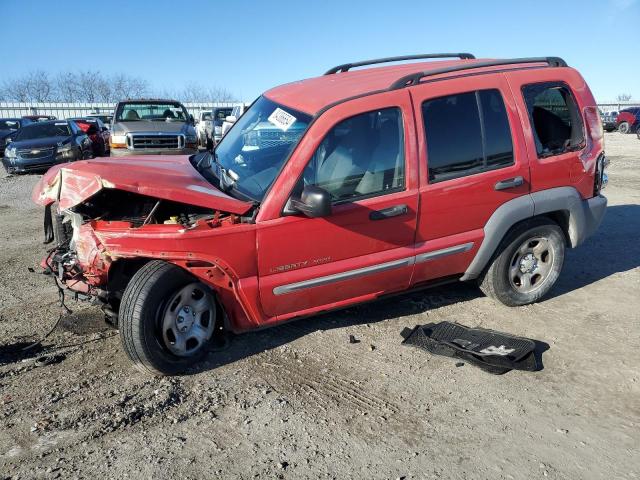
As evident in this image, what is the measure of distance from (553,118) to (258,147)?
257cm

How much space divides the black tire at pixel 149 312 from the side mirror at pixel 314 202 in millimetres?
889

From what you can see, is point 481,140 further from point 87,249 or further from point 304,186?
point 87,249

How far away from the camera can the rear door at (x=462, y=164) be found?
414 centimetres

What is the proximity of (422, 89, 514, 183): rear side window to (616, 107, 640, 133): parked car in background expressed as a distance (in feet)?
90.9

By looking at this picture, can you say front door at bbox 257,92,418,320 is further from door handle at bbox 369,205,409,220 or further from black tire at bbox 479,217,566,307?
black tire at bbox 479,217,566,307

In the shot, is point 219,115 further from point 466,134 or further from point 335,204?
point 335,204

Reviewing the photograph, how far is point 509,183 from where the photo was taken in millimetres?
4406

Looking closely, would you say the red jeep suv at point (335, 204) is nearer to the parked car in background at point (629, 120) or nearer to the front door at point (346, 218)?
the front door at point (346, 218)

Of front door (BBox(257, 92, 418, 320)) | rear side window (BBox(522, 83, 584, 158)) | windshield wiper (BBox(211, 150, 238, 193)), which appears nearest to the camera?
front door (BBox(257, 92, 418, 320))

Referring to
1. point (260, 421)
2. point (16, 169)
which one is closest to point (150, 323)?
point (260, 421)

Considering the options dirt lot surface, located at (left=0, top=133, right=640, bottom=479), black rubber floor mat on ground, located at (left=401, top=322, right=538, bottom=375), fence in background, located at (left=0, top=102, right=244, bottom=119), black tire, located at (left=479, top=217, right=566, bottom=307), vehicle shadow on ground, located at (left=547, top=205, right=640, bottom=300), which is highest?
fence in background, located at (left=0, top=102, right=244, bottom=119)

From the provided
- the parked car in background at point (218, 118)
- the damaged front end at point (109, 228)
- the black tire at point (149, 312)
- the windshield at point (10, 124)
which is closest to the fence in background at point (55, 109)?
the parked car in background at point (218, 118)

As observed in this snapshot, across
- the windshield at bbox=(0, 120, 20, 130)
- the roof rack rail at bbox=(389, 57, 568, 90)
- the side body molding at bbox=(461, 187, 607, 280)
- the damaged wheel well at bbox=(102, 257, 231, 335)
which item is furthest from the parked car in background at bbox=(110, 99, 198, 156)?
the windshield at bbox=(0, 120, 20, 130)

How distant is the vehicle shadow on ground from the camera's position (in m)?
5.62
